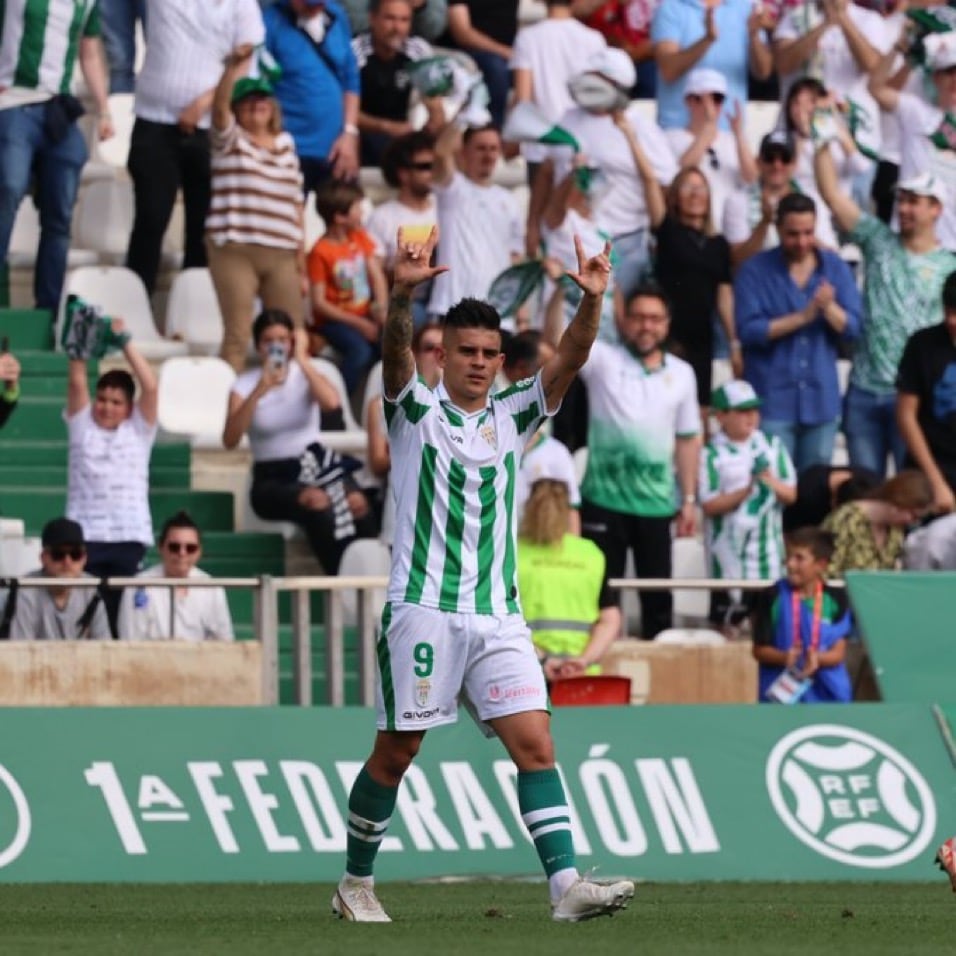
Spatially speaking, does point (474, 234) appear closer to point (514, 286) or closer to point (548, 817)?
point (514, 286)

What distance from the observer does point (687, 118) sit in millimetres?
19422

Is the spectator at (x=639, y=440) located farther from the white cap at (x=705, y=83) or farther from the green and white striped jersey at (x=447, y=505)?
the green and white striped jersey at (x=447, y=505)

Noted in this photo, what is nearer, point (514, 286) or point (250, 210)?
point (514, 286)

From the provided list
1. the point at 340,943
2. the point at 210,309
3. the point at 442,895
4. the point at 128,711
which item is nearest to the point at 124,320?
the point at 210,309

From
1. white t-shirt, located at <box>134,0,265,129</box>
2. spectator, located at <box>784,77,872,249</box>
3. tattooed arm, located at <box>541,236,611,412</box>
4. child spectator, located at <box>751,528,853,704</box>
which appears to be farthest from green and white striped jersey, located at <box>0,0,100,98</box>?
tattooed arm, located at <box>541,236,611,412</box>

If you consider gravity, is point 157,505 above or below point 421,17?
below

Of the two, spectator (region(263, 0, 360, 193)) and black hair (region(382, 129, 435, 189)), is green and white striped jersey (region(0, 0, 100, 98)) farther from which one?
black hair (region(382, 129, 435, 189))

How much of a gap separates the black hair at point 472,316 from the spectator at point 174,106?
8659 millimetres

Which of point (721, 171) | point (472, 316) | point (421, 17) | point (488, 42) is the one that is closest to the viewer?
point (472, 316)

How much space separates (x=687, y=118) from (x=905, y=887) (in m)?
7.73

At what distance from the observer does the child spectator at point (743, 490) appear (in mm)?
16172

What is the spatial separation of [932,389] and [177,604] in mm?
4616

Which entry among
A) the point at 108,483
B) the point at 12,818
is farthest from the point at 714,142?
the point at 12,818

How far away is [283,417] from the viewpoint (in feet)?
53.4
